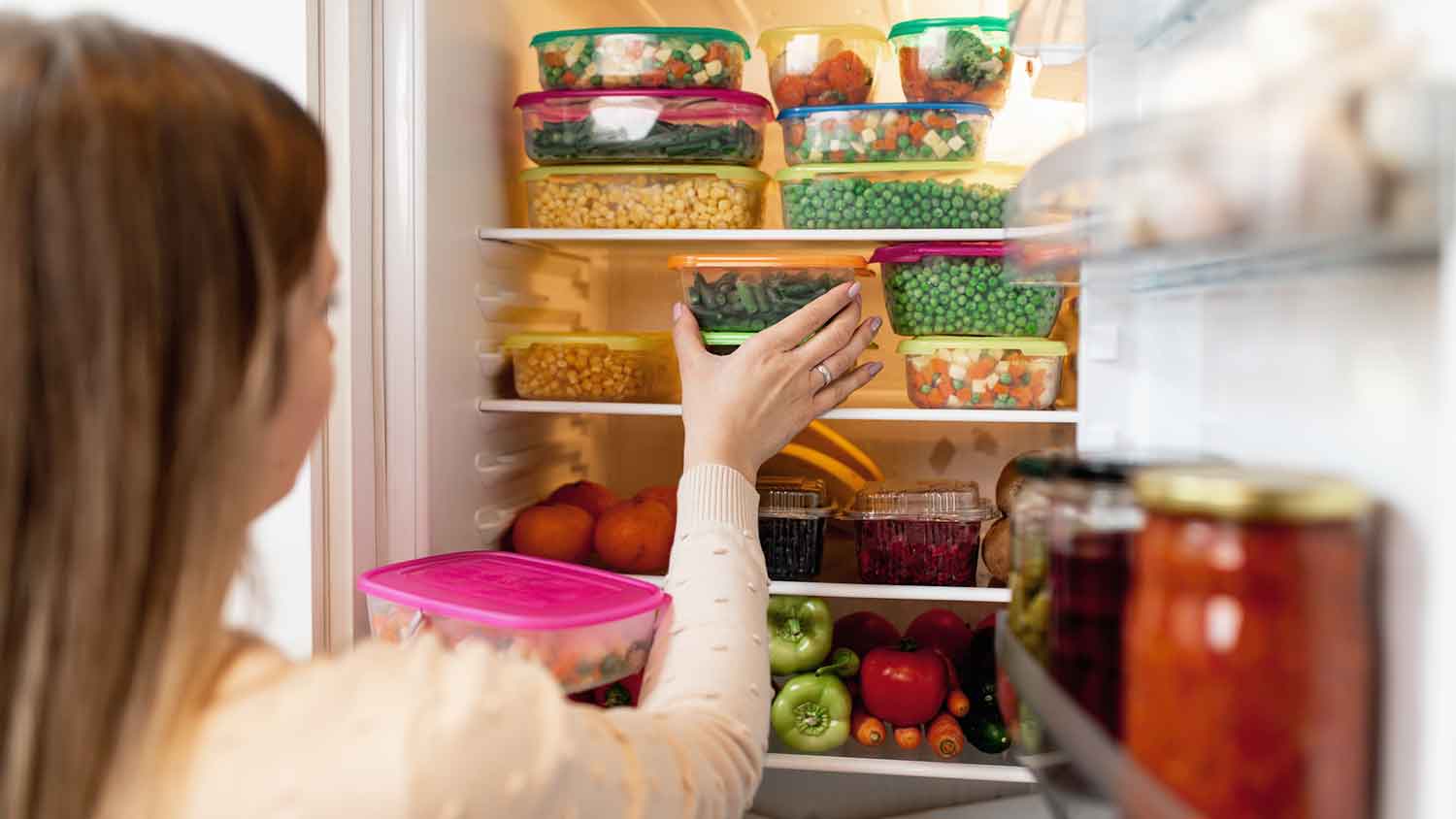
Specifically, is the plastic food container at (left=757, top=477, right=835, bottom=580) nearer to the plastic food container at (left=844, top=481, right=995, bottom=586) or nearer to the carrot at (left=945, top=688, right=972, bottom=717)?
the plastic food container at (left=844, top=481, right=995, bottom=586)

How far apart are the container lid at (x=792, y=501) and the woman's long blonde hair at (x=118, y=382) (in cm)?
100

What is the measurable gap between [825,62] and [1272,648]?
3.94 ft

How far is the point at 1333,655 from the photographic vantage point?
1.75ft

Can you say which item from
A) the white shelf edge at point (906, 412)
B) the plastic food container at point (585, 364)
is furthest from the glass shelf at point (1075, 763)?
the plastic food container at point (585, 364)

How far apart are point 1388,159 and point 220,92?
63 centimetres

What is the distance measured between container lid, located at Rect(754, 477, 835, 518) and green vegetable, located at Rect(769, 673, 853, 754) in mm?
234

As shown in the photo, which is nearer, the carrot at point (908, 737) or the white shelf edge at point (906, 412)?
the white shelf edge at point (906, 412)

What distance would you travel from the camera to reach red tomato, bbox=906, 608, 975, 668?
1776 millimetres

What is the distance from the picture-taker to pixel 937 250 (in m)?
1.54

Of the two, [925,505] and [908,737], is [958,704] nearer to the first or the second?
[908,737]

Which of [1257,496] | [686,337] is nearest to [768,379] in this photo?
[686,337]

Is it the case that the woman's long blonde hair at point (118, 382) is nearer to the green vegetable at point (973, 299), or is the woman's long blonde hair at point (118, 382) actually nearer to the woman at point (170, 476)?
the woman at point (170, 476)

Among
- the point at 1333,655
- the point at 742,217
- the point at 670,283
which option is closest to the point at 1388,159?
the point at 1333,655

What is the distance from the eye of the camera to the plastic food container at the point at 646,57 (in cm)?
159
